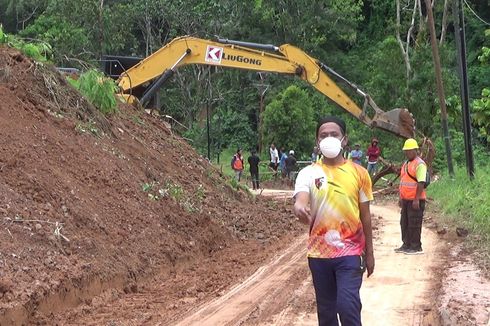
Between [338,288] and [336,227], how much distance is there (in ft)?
1.40

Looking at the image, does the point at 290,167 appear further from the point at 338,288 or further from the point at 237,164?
the point at 338,288

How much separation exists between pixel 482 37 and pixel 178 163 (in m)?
33.5

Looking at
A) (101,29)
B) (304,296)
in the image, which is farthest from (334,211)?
(101,29)

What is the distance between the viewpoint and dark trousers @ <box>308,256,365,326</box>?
4.89 metres

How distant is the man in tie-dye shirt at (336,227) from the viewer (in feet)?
16.1

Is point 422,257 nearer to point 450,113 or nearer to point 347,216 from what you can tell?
point 347,216

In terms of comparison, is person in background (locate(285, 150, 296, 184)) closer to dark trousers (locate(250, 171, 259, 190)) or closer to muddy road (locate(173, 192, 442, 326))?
dark trousers (locate(250, 171, 259, 190))

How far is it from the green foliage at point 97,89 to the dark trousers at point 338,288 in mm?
9487

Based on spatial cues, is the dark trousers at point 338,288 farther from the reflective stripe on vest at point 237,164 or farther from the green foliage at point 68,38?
the green foliage at point 68,38

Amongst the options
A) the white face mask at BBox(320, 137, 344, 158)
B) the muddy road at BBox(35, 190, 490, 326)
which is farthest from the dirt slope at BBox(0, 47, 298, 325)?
the white face mask at BBox(320, 137, 344, 158)

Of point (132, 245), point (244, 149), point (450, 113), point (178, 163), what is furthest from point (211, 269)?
point (244, 149)

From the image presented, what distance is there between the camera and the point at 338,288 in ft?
16.2

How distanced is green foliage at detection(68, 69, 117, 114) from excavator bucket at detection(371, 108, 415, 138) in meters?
8.16

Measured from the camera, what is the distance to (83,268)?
779cm
